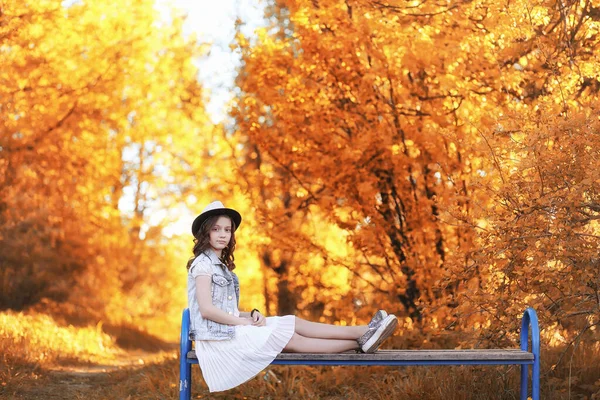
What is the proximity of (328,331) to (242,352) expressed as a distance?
0.54m

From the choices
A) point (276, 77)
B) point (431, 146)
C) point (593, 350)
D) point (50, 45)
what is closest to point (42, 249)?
point (50, 45)

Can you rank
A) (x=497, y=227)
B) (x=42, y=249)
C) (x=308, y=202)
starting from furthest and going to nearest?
(x=42, y=249), (x=308, y=202), (x=497, y=227)

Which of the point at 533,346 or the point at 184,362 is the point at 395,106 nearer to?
the point at 533,346

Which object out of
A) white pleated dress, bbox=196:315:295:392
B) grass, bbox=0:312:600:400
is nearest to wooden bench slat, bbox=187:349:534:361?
white pleated dress, bbox=196:315:295:392

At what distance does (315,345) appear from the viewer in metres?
4.63

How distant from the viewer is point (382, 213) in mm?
8000

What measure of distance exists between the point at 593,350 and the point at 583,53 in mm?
2496

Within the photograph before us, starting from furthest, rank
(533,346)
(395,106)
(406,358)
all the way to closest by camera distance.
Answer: (395,106) → (533,346) → (406,358)

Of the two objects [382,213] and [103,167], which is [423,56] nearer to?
[382,213]

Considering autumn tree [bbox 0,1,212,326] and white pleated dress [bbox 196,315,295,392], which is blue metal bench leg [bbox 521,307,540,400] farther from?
autumn tree [bbox 0,1,212,326]

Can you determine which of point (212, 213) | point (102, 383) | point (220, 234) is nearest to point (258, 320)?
point (220, 234)

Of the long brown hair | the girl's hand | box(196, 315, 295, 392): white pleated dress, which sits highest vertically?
the long brown hair

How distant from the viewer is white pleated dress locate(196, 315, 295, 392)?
4539 millimetres

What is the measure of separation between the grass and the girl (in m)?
1.29
